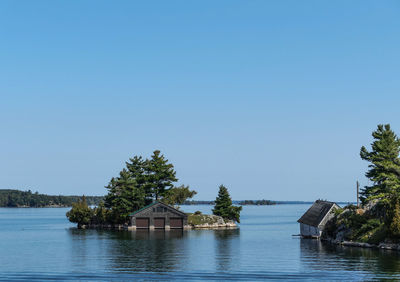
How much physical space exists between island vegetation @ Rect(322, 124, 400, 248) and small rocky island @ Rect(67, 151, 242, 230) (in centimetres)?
4467

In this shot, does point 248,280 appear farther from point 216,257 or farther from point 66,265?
point 66,265

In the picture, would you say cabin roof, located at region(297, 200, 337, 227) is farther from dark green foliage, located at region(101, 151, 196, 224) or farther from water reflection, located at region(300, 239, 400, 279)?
dark green foliage, located at region(101, 151, 196, 224)

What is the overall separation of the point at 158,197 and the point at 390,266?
88.7 m

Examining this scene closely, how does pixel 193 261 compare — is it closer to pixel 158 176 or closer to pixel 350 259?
pixel 350 259

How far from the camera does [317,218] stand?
305 feet

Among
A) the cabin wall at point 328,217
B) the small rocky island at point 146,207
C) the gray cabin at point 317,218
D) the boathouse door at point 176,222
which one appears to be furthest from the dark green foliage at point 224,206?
the cabin wall at point 328,217

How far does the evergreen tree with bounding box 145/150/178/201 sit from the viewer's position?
5290 inches

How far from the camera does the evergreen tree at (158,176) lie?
13438 centimetres

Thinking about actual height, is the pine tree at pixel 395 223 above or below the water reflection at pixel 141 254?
above

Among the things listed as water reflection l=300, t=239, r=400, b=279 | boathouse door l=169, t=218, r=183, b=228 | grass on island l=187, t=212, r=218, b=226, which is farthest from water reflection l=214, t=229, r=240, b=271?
grass on island l=187, t=212, r=218, b=226

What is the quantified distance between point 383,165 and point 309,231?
2262 cm

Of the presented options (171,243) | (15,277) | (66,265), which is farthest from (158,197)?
(15,277)

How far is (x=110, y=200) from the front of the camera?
5022 inches

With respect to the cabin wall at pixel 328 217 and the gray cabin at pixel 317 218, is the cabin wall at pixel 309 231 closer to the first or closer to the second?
the gray cabin at pixel 317 218
